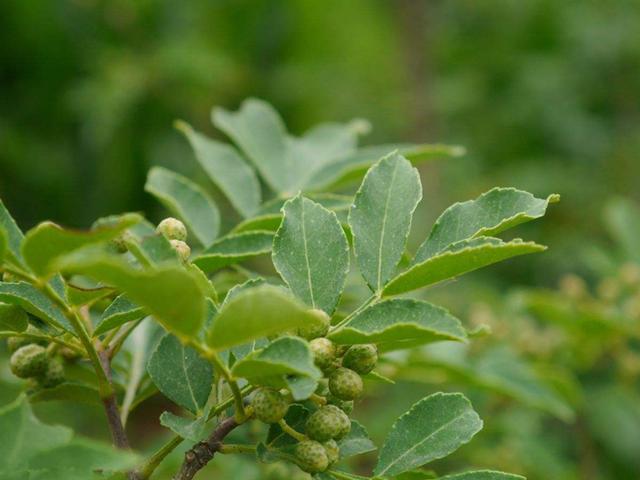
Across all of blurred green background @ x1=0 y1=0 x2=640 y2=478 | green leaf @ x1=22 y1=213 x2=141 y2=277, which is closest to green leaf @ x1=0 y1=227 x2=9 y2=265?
green leaf @ x1=22 y1=213 x2=141 y2=277

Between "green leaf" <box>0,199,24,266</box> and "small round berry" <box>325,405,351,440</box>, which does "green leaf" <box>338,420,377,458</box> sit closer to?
"small round berry" <box>325,405,351,440</box>

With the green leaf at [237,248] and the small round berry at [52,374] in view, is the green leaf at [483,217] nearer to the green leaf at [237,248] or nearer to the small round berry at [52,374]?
the green leaf at [237,248]

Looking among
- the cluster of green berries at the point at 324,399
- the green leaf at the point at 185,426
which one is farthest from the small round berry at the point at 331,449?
the green leaf at the point at 185,426

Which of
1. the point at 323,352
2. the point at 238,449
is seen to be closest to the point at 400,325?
the point at 323,352

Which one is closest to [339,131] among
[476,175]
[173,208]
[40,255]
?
[173,208]

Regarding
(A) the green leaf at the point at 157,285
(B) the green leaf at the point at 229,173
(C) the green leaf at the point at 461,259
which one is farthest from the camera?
(B) the green leaf at the point at 229,173

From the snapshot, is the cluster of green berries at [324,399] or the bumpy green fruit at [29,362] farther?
the bumpy green fruit at [29,362]

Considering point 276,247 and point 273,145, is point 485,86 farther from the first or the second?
point 276,247
